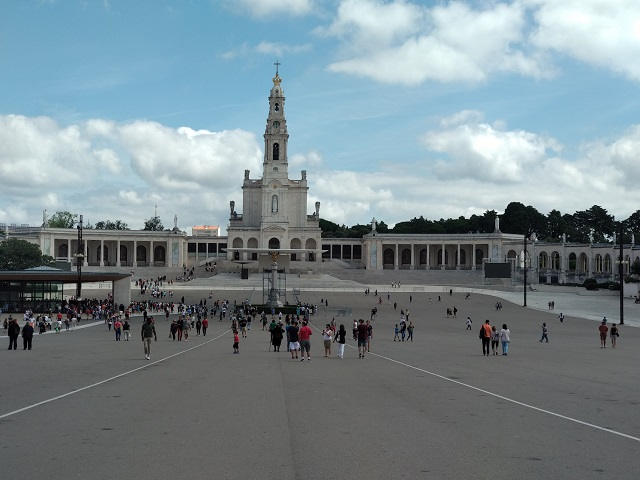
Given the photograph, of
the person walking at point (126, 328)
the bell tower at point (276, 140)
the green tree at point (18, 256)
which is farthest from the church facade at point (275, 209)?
the person walking at point (126, 328)

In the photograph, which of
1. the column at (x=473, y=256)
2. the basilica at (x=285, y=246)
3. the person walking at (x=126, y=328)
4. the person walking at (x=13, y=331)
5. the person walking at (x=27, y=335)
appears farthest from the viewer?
the column at (x=473, y=256)

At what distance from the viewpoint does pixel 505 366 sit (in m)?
20.9

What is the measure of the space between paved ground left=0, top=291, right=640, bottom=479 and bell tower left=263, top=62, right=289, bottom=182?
3608 inches

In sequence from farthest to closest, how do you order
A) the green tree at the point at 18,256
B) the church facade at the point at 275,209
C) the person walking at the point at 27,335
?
the church facade at the point at 275,209 → the green tree at the point at 18,256 → the person walking at the point at 27,335

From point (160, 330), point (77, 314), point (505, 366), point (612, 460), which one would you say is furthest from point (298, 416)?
point (77, 314)

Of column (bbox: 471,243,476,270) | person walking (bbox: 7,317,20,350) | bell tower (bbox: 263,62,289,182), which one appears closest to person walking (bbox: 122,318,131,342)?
person walking (bbox: 7,317,20,350)

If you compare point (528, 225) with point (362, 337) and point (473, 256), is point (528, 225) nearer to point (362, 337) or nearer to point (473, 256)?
point (473, 256)

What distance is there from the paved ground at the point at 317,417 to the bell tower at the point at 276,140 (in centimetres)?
9165

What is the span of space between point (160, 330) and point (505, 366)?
23.7m

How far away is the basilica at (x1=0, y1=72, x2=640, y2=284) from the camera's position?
351ft

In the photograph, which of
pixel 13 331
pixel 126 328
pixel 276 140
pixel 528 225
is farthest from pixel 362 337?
pixel 528 225

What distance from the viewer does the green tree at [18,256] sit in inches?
3329

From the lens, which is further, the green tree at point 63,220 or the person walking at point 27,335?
the green tree at point 63,220

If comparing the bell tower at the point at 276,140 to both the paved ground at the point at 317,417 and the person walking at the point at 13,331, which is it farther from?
the paved ground at the point at 317,417
